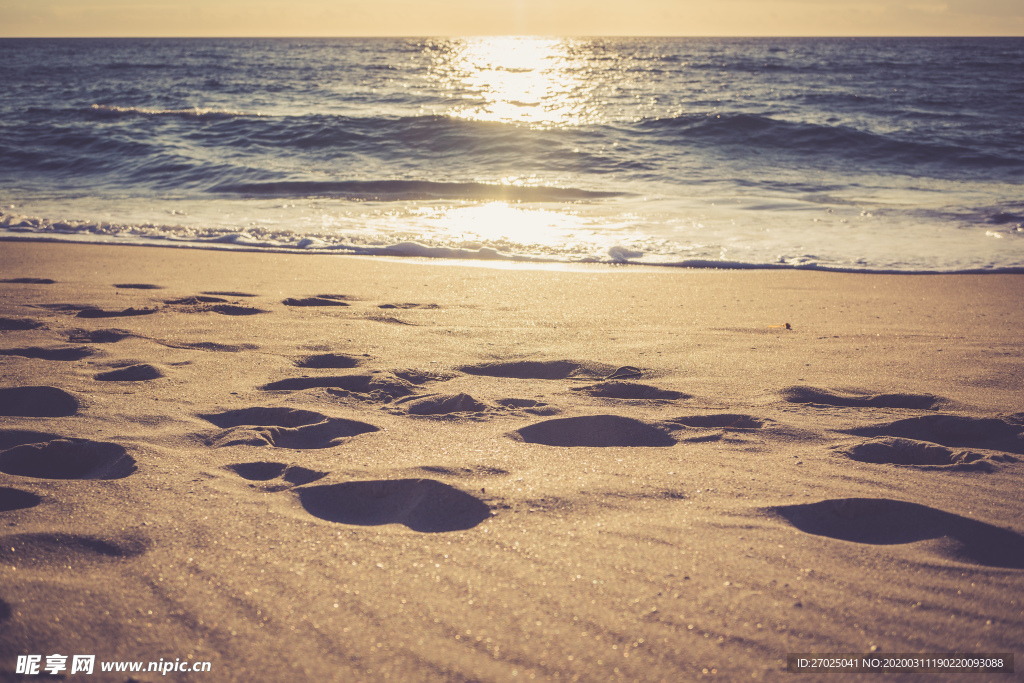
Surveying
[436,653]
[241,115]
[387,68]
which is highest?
[387,68]

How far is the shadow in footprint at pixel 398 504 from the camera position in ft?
5.19

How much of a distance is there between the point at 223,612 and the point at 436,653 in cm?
43

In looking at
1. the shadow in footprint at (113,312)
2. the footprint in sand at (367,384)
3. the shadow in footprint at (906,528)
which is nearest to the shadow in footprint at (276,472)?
the footprint in sand at (367,384)

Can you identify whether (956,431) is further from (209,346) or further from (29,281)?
(29,281)

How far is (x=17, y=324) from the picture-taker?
322cm

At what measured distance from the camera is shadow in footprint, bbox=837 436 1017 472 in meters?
1.89

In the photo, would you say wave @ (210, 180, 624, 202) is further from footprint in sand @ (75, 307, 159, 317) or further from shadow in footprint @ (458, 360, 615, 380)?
shadow in footprint @ (458, 360, 615, 380)

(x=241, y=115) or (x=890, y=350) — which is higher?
(x=241, y=115)

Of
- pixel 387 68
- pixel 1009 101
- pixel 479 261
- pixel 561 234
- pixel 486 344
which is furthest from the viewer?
pixel 387 68

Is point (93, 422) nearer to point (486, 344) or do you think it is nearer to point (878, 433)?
point (486, 344)

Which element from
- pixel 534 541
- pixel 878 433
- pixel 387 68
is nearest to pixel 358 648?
pixel 534 541

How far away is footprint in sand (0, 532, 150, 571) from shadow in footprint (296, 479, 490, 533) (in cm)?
39

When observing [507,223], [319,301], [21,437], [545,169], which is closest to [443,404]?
[21,437]

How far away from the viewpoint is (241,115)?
17219 mm
